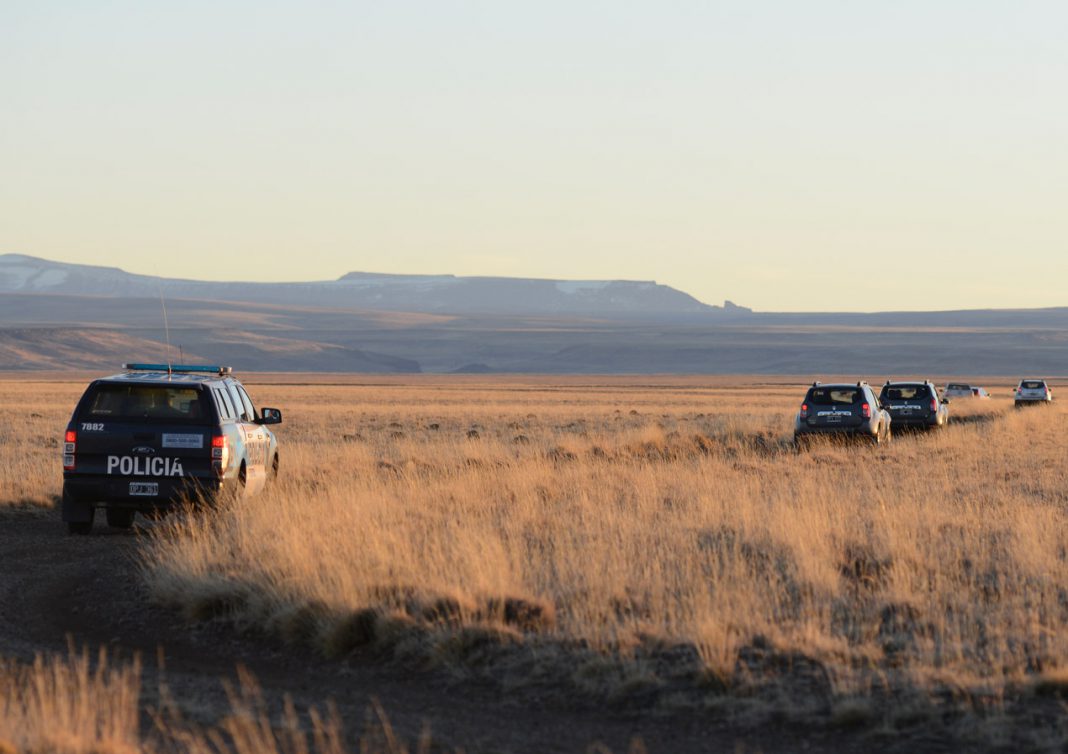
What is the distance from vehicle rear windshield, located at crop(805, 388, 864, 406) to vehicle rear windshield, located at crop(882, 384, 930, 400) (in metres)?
5.87

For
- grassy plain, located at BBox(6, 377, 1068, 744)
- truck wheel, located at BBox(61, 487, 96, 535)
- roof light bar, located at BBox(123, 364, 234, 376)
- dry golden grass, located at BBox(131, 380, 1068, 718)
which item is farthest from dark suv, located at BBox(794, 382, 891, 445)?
truck wheel, located at BBox(61, 487, 96, 535)

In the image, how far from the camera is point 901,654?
29.6 ft

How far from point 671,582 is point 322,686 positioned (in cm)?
318

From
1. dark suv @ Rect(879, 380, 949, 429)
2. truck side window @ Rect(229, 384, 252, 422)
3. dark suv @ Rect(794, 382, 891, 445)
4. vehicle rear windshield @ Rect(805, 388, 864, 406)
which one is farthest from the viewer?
dark suv @ Rect(879, 380, 949, 429)

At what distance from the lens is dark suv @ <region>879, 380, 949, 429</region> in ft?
119

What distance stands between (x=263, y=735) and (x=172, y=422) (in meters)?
8.44

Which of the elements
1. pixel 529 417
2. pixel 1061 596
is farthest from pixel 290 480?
pixel 529 417

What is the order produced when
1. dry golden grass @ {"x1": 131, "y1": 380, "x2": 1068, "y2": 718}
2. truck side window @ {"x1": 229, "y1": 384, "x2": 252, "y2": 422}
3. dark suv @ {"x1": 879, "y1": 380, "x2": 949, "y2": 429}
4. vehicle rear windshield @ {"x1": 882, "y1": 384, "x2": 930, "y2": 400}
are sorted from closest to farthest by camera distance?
dry golden grass @ {"x1": 131, "y1": 380, "x2": 1068, "y2": 718}
truck side window @ {"x1": 229, "y1": 384, "x2": 252, "y2": 422}
dark suv @ {"x1": 879, "y1": 380, "x2": 949, "y2": 429}
vehicle rear windshield @ {"x1": 882, "y1": 384, "x2": 930, "y2": 400}

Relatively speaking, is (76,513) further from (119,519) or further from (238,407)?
(238,407)

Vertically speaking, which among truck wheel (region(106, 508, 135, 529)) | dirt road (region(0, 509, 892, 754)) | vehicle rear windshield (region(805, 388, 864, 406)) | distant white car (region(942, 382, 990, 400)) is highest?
vehicle rear windshield (region(805, 388, 864, 406))

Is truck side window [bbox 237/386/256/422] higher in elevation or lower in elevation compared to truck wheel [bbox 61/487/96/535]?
higher

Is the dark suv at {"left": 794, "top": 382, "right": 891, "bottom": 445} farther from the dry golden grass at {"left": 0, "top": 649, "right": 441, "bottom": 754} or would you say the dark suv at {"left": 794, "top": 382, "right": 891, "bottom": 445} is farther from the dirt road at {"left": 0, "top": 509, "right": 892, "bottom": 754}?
the dry golden grass at {"left": 0, "top": 649, "right": 441, "bottom": 754}

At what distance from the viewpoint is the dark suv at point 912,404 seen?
119 ft

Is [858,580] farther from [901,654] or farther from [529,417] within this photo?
[529,417]
